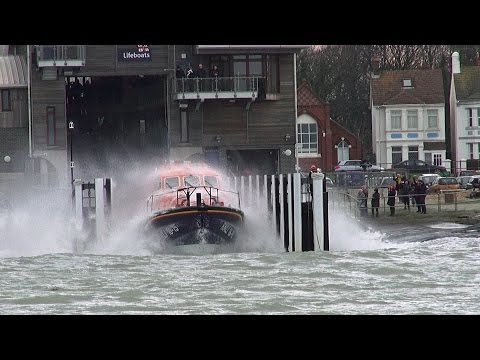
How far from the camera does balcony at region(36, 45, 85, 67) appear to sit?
159ft

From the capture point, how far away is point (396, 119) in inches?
3041

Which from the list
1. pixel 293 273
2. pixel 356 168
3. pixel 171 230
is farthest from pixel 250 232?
pixel 356 168

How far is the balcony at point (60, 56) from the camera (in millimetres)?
48438

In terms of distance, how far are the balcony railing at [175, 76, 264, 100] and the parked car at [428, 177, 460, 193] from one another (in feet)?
25.1

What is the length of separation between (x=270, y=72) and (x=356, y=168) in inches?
570

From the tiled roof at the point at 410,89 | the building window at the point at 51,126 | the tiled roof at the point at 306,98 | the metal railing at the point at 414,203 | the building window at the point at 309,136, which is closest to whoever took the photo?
the metal railing at the point at 414,203

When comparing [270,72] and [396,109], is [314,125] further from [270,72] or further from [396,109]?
[270,72]

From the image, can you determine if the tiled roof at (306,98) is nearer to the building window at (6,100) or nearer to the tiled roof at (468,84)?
the tiled roof at (468,84)

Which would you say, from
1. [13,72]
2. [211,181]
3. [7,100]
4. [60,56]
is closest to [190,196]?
[211,181]

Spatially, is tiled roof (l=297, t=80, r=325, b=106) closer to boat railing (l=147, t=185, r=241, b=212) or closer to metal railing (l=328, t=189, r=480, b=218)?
metal railing (l=328, t=189, r=480, b=218)

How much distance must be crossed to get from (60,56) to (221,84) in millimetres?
6336

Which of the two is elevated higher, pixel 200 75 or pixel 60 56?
pixel 60 56

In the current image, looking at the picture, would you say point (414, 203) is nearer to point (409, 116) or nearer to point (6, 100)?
point (6, 100)

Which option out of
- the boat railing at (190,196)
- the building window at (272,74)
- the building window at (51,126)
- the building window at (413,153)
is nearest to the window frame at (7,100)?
the building window at (51,126)
